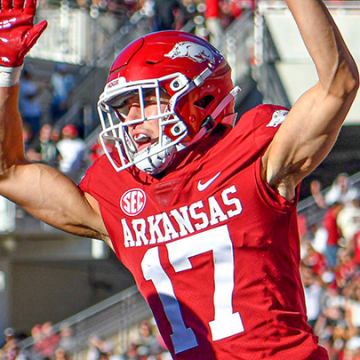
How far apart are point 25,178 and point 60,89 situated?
11.6 m

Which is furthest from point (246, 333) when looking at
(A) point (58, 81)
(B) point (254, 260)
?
(A) point (58, 81)

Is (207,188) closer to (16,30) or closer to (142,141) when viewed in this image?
(142,141)

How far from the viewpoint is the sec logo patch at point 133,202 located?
306cm

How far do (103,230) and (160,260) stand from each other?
368 millimetres

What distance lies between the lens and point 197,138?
3.04 m

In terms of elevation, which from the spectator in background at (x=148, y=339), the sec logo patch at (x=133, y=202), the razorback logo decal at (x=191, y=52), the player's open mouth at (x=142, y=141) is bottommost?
the spectator in background at (x=148, y=339)

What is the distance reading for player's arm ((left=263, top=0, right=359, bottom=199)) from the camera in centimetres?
259

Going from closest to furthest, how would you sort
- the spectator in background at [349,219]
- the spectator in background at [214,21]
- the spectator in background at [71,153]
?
the spectator in background at [349,219] → the spectator in background at [71,153] → the spectator in background at [214,21]

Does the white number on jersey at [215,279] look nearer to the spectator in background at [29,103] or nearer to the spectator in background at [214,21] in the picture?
the spectator in background at [214,21]

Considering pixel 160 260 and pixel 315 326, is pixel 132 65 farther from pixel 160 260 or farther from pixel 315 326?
pixel 315 326

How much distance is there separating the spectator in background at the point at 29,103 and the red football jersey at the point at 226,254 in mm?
10851

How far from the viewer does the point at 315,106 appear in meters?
2.68

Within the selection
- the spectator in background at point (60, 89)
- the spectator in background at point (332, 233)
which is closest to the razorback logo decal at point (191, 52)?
the spectator in background at point (332, 233)

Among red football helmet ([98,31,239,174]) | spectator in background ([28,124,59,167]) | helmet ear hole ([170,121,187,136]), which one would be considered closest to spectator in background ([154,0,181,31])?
spectator in background ([28,124,59,167])
